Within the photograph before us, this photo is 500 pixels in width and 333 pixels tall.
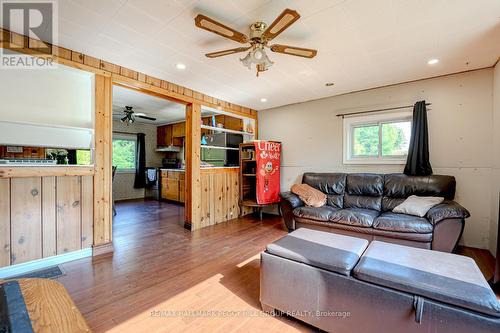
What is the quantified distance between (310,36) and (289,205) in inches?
94.2

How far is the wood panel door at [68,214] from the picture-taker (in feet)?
8.29

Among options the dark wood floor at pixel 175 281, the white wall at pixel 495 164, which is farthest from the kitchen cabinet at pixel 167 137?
the white wall at pixel 495 164

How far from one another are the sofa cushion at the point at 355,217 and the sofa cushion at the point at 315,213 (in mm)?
82

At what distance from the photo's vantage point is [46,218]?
2438 mm

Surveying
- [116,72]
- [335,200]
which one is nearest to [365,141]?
[335,200]

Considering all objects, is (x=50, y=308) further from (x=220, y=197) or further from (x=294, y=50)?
(x=220, y=197)

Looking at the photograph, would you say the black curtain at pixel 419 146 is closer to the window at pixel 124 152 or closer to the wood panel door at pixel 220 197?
the wood panel door at pixel 220 197

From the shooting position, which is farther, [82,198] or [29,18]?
[82,198]

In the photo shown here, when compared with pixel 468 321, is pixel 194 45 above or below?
above

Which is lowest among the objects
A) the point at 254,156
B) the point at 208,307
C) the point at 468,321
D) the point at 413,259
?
the point at 208,307

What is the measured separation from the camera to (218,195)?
14.5ft

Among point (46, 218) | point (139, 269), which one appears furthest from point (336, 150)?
point (46, 218)

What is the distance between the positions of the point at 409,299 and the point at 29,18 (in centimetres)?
373

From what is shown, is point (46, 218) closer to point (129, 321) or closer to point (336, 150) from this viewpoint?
point (129, 321)
